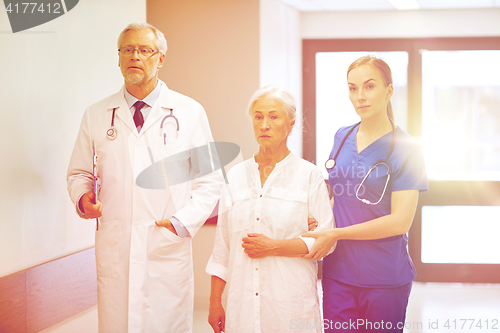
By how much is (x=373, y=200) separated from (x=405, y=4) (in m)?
2.61

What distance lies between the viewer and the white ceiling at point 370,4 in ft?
11.1

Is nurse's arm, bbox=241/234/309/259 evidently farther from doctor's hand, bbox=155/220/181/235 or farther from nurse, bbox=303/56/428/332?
doctor's hand, bbox=155/220/181/235

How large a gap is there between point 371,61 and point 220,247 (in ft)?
2.90

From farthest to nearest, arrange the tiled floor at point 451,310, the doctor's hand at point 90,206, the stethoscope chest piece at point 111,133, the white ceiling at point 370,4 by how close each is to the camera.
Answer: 1. the white ceiling at point 370,4
2. the tiled floor at point 451,310
3. the stethoscope chest piece at point 111,133
4. the doctor's hand at point 90,206

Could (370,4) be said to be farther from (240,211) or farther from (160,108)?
(240,211)

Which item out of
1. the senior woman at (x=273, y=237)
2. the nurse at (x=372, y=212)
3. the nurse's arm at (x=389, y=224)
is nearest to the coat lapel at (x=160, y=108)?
the senior woman at (x=273, y=237)

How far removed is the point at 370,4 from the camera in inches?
136

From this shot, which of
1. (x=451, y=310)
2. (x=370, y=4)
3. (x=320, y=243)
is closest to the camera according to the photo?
(x=320, y=243)

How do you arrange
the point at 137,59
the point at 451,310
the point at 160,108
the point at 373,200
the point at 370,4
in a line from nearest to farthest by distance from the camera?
the point at 373,200 → the point at 137,59 → the point at 160,108 → the point at 451,310 → the point at 370,4

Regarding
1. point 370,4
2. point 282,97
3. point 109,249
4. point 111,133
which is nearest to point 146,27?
point 111,133

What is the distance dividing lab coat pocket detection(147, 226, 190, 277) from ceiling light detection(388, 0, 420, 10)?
9.31ft

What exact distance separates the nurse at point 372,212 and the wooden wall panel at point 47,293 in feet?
3.99

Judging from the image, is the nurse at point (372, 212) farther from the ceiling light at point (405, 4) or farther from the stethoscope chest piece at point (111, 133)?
the ceiling light at point (405, 4)

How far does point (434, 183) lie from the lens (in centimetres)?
370
